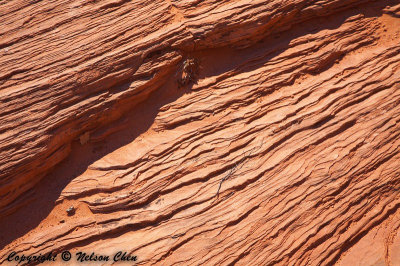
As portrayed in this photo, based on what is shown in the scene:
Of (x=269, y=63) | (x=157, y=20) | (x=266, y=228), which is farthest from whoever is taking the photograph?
(x=269, y=63)

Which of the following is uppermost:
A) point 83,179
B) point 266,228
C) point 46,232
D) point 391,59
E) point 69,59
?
point 69,59

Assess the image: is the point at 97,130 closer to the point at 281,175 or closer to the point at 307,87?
the point at 281,175

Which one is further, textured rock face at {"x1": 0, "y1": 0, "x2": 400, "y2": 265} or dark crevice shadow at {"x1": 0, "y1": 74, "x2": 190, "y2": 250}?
dark crevice shadow at {"x1": 0, "y1": 74, "x2": 190, "y2": 250}

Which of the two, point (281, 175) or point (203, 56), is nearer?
point (281, 175)

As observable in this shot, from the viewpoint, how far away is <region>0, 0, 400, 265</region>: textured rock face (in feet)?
14.4

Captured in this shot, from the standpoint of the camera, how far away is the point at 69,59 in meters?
4.54

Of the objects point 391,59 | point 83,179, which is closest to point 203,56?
point 83,179

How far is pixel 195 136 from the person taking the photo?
4.75m

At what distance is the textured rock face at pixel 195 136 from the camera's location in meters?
4.38

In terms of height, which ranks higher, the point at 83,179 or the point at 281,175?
the point at 83,179

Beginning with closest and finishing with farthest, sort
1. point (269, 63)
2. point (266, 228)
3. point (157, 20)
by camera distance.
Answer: point (266, 228) < point (157, 20) < point (269, 63)

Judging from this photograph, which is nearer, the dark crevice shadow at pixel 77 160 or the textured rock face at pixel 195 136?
the textured rock face at pixel 195 136

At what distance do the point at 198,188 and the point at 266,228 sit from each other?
98 centimetres

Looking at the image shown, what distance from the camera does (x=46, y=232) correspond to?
4426 millimetres
